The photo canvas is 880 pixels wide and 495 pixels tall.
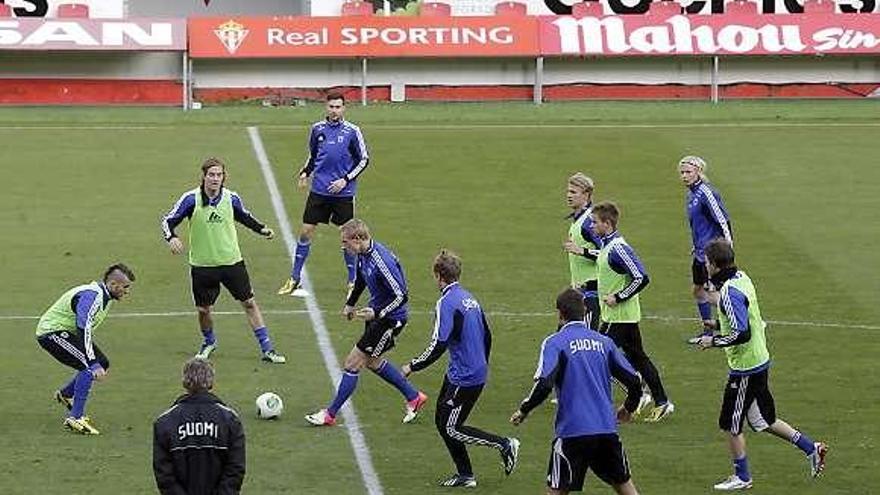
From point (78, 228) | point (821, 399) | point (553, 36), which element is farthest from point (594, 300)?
point (553, 36)

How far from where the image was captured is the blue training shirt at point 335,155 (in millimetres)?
25391

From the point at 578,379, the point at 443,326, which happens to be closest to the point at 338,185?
the point at 443,326

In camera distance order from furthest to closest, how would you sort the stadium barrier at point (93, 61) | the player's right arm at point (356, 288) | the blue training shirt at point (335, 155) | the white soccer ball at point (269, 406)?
1. the stadium barrier at point (93, 61)
2. the blue training shirt at point (335, 155)
3. the white soccer ball at point (269, 406)
4. the player's right arm at point (356, 288)

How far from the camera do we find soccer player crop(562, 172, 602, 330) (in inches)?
775

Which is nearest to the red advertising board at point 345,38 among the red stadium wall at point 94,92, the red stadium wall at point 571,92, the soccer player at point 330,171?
the red stadium wall at point 571,92

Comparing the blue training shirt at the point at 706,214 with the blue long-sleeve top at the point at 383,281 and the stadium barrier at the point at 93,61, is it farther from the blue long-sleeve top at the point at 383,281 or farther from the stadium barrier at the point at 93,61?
the stadium barrier at the point at 93,61

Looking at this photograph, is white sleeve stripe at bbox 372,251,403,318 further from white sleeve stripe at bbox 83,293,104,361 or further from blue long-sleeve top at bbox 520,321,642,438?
blue long-sleeve top at bbox 520,321,642,438

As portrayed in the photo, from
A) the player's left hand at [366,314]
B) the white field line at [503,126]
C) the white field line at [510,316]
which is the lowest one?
the white field line at [510,316]

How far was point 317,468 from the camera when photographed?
17.5 metres

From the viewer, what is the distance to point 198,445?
13125mm

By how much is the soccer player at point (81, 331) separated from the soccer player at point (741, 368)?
18.0ft

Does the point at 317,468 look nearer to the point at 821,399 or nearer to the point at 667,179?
the point at 821,399

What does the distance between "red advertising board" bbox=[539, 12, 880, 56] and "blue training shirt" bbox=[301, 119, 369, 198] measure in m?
18.6

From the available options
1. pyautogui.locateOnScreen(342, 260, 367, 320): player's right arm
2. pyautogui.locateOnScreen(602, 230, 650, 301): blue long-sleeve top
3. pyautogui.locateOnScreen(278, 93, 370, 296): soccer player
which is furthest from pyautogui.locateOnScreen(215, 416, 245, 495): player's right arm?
pyautogui.locateOnScreen(278, 93, 370, 296): soccer player
